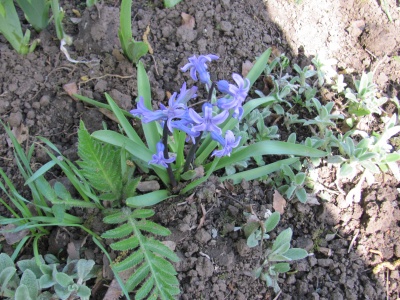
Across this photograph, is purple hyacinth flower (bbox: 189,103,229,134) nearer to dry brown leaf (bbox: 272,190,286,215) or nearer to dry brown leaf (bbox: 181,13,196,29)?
dry brown leaf (bbox: 272,190,286,215)

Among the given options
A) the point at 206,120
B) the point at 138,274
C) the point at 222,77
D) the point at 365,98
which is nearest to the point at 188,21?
the point at 222,77

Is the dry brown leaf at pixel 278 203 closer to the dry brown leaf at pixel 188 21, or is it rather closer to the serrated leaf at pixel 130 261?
the serrated leaf at pixel 130 261

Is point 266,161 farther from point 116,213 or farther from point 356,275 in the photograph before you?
point 116,213

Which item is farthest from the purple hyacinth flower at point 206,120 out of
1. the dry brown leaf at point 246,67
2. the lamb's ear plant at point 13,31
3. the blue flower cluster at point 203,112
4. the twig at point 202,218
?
the lamb's ear plant at point 13,31

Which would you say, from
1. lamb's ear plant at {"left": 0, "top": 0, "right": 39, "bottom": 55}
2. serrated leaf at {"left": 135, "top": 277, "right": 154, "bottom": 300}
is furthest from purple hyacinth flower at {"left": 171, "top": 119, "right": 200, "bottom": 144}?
lamb's ear plant at {"left": 0, "top": 0, "right": 39, "bottom": 55}

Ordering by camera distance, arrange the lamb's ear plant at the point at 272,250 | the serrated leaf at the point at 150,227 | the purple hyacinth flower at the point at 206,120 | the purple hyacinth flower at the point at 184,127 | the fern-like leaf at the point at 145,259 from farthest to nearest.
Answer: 1. the lamb's ear plant at the point at 272,250
2. the serrated leaf at the point at 150,227
3. the fern-like leaf at the point at 145,259
4. the purple hyacinth flower at the point at 184,127
5. the purple hyacinth flower at the point at 206,120
